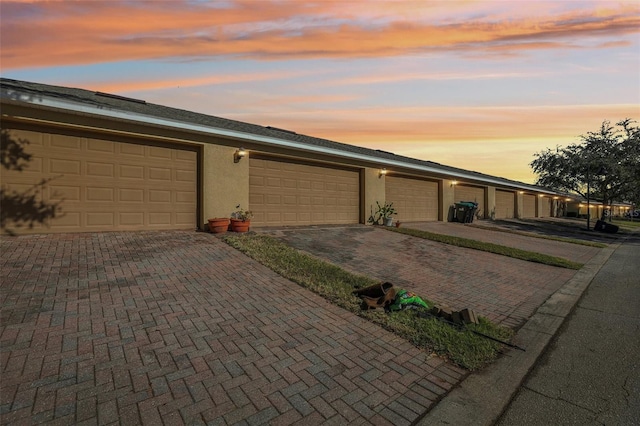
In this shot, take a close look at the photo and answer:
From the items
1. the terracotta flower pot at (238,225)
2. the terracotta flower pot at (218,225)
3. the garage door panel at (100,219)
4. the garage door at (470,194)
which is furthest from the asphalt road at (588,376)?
the garage door at (470,194)

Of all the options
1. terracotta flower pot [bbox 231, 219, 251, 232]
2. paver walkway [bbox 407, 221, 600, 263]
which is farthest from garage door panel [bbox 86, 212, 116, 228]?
paver walkway [bbox 407, 221, 600, 263]

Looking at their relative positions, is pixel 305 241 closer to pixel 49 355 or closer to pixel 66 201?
pixel 66 201

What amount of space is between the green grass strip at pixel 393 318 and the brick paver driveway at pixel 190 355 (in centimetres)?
21

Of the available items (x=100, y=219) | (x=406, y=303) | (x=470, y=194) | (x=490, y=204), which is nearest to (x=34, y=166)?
(x=100, y=219)

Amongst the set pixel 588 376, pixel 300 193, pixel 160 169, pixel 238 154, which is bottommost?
pixel 588 376

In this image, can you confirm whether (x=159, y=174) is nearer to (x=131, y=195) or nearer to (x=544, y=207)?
(x=131, y=195)

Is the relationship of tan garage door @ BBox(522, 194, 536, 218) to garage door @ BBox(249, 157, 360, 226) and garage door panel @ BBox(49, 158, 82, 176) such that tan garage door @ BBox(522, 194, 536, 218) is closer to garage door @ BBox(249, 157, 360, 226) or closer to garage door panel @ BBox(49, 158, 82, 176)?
garage door @ BBox(249, 157, 360, 226)

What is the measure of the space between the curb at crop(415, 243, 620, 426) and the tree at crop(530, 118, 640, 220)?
24.4 meters

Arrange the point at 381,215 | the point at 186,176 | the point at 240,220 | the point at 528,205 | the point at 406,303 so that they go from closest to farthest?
the point at 406,303 < the point at 186,176 < the point at 240,220 < the point at 381,215 < the point at 528,205

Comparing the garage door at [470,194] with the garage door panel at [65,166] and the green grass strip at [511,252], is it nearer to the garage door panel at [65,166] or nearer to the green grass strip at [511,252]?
the green grass strip at [511,252]

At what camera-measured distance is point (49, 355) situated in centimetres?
306

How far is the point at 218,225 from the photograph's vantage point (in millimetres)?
9539

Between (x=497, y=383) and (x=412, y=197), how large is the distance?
1547 centimetres

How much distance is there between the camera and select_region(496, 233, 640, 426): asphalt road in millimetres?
2697
